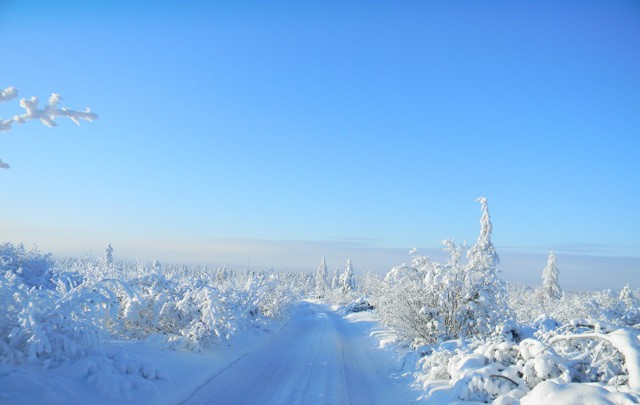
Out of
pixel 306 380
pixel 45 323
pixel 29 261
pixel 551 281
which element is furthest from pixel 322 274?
pixel 45 323

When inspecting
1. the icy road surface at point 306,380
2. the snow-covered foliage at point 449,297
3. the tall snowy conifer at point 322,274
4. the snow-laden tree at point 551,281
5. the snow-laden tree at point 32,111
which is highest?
the snow-laden tree at point 32,111

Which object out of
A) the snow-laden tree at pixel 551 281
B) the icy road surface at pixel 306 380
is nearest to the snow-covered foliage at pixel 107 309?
the icy road surface at pixel 306 380

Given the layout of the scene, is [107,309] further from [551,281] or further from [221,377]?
[551,281]

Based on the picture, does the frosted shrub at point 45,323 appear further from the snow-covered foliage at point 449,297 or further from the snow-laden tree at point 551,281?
the snow-laden tree at point 551,281

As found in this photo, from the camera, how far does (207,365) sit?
9.48 m

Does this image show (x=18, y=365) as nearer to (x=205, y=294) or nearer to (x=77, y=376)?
(x=77, y=376)

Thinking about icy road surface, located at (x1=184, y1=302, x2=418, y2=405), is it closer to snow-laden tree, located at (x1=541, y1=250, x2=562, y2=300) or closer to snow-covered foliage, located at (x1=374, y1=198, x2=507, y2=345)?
snow-covered foliage, located at (x1=374, y1=198, x2=507, y2=345)

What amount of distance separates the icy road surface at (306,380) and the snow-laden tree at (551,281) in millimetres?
42804

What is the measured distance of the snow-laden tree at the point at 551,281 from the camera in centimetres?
4716

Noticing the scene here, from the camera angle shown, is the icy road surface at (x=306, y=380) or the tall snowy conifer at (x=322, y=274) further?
the tall snowy conifer at (x=322, y=274)

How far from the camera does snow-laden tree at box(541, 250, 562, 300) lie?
155 ft

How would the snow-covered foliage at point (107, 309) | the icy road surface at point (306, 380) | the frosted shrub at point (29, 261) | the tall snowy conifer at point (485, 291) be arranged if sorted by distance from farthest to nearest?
the frosted shrub at point (29, 261)
the tall snowy conifer at point (485, 291)
the icy road surface at point (306, 380)
the snow-covered foliage at point (107, 309)

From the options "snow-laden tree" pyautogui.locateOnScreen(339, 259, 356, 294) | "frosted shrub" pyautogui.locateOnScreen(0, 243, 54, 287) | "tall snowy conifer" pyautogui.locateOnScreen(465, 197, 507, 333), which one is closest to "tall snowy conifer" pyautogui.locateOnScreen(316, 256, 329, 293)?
"snow-laden tree" pyautogui.locateOnScreen(339, 259, 356, 294)

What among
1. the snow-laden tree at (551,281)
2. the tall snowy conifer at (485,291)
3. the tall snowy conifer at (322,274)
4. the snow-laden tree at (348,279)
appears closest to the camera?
the tall snowy conifer at (485,291)
